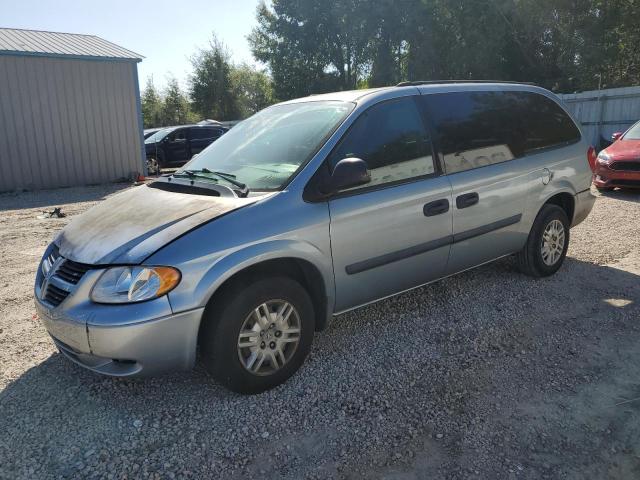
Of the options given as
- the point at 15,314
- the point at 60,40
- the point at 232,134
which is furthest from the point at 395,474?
the point at 60,40

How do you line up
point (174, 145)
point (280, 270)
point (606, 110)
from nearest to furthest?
point (280, 270) → point (606, 110) → point (174, 145)

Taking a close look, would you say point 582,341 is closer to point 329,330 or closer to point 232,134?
point 329,330

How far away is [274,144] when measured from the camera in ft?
11.7

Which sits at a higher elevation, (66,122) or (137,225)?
(66,122)

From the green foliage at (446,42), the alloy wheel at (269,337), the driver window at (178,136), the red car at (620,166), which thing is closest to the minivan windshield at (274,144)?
the alloy wheel at (269,337)

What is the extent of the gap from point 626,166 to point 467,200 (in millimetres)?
6745

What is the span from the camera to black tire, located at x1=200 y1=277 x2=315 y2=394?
2.77 metres

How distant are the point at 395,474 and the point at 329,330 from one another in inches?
62.2

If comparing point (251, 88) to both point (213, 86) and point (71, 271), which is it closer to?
point (213, 86)

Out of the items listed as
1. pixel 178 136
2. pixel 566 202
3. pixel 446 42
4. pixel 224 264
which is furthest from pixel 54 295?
pixel 446 42

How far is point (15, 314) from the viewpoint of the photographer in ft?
14.1

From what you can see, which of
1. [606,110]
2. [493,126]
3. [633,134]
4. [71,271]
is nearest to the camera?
[71,271]

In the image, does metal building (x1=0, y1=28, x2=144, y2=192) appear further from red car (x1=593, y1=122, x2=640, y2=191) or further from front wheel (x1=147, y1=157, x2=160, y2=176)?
red car (x1=593, y1=122, x2=640, y2=191)

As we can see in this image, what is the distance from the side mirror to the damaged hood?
0.49 meters
